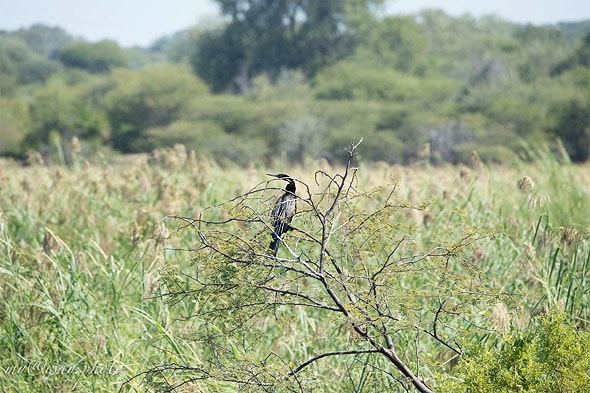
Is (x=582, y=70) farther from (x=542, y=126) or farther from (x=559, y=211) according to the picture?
(x=559, y=211)

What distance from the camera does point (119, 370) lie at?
3.40 metres

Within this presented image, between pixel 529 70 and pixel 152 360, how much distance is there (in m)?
31.6

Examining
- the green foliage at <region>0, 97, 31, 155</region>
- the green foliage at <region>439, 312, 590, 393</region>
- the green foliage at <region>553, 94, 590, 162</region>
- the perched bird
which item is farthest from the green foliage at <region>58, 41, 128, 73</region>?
the green foliage at <region>439, 312, 590, 393</region>

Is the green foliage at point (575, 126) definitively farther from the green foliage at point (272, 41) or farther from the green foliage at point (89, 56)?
the green foliage at point (89, 56)

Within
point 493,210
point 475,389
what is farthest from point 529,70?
point 475,389

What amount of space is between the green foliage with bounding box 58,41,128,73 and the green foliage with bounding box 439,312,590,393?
2232 inches

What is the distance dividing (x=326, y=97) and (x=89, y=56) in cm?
3020

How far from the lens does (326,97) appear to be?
32.2 m

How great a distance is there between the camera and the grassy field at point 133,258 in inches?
133

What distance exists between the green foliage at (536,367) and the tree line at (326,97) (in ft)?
65.1

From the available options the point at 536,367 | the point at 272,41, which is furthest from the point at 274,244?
the point at 272,41

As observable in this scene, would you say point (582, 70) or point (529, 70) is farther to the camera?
point (529, 70)

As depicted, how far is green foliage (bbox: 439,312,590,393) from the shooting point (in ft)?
7.57

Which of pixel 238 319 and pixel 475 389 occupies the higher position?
pixel 238 319
